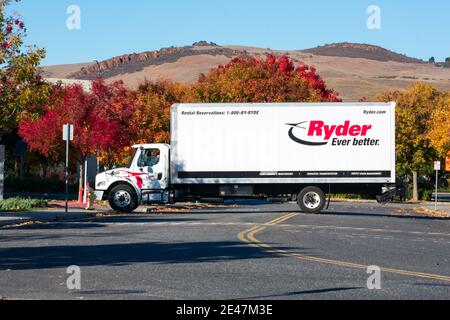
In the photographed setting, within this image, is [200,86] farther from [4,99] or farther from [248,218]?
[248,218]

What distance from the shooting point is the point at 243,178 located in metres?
35.3

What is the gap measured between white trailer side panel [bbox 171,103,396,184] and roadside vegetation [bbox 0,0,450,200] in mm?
6430

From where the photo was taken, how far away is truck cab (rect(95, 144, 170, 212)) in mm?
35594

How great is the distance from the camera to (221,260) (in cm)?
1688

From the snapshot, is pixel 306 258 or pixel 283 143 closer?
pixel 306 258

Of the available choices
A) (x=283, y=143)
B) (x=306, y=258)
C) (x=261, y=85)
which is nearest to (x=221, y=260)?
(x=306, y=258)

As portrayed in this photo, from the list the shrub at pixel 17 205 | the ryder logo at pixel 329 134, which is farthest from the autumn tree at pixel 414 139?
the shrub at pixel 17 205

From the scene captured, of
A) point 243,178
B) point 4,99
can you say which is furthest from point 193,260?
point 4,99

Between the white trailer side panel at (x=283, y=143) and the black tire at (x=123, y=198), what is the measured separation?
1.75 meters

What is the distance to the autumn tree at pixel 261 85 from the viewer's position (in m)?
71.8

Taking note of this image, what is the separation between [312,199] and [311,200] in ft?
0.17

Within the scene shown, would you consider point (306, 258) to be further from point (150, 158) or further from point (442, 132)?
point (442, 132)

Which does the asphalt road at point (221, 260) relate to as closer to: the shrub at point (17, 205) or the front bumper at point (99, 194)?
the shrub at point (17, 205)

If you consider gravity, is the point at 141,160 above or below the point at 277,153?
below
